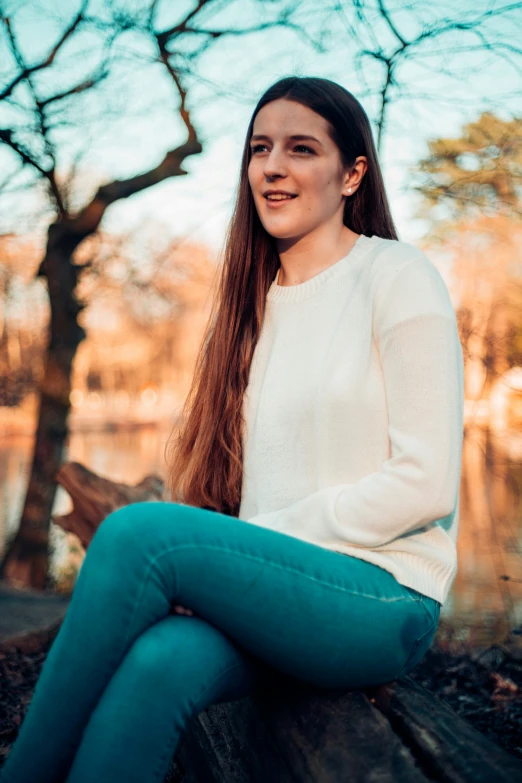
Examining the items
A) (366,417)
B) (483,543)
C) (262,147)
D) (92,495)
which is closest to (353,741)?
(366,417)

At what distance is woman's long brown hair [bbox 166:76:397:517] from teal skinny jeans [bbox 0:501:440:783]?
56cm

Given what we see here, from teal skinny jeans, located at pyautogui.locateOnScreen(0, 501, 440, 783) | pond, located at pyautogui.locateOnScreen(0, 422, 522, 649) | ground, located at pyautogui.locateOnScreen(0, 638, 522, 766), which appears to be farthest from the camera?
pond, located at pyautogui.locateOnScreen(0, 422, 522, 649)

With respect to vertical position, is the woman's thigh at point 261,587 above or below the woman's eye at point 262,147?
below

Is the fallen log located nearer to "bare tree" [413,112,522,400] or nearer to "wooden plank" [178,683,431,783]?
"bare tree" [413,112,522,400]

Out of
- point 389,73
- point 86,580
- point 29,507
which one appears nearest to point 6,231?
point 29,507

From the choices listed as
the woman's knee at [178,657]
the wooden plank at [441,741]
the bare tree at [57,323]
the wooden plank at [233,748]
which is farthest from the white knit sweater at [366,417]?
the bare tree at [57,323]

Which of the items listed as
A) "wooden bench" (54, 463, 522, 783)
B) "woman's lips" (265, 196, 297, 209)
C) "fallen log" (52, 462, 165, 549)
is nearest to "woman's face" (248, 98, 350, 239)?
"woman's lips" (265, 196, 297, 209)

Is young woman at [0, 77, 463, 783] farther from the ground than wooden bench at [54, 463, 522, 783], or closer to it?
farther from the ground

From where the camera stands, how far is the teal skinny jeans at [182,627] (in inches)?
53.6

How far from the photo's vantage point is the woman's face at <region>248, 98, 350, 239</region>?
1928mm

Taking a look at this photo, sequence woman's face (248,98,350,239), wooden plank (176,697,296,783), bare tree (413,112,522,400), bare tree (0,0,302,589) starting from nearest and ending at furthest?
1. wooden plank (176,697,296,783)
2. woman's face (248,98,350,239)
3. bare tree (413,112,522,400)
4. bare tree (0,0,302,589)

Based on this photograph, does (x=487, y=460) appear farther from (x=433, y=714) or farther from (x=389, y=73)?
(x=433, y=714)

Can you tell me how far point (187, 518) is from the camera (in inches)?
58.2

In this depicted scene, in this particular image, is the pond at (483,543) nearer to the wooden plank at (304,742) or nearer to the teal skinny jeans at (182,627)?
the wooden plank at (304,742)
